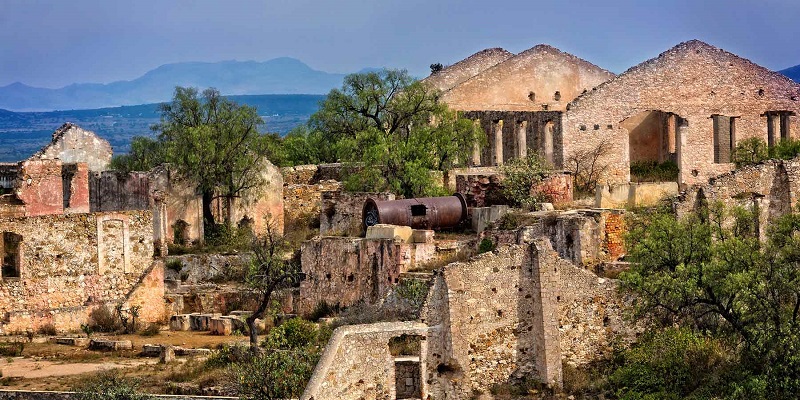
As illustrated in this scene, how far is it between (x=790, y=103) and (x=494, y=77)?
9.04m

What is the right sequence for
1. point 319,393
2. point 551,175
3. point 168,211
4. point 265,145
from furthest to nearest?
point 265,145 → point 168,211 → point 551,175 → point 319,393

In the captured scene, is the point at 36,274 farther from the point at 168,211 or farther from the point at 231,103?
the point at 231,103

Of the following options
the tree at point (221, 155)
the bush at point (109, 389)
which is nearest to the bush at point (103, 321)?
the bush at point (109, 389)

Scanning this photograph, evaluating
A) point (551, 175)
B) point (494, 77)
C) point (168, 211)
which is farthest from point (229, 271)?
point (494, 77)

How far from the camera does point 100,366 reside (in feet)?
139

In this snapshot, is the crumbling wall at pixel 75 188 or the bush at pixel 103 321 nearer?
the bush at pixel 103 321

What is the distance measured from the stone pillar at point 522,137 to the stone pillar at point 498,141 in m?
0.68

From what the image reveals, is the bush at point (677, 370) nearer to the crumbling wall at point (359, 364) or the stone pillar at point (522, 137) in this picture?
the crumbling wall at point (359, 364)

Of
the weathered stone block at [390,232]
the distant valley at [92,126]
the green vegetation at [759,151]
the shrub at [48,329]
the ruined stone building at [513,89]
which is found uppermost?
the distant valley at [92,126]

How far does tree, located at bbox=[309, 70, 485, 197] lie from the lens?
53.4 meters

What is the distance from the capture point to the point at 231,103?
6047 cm

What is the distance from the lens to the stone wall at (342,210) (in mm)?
49625

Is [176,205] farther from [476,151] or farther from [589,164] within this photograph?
[589,164]

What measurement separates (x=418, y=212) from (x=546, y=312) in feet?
26.8
